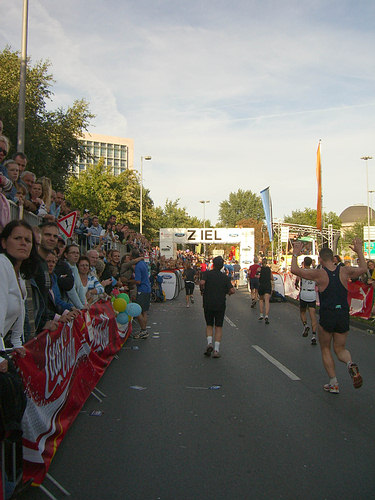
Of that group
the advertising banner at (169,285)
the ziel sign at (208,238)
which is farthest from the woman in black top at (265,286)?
the ziel sign at (208,238)

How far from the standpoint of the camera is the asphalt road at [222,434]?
360cm

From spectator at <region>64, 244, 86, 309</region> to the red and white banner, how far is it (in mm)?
10223

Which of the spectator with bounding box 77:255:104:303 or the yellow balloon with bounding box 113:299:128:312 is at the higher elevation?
the spectator with bounding box 77:255:104:303

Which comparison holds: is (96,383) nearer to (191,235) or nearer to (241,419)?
(241,419)

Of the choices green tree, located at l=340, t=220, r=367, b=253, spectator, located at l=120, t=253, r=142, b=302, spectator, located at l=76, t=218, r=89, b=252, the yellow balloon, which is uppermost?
green tree, located at l=340, t=220, r=367, b=253

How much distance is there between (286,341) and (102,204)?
3279 centimetres

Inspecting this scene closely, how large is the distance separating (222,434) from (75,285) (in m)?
3.06

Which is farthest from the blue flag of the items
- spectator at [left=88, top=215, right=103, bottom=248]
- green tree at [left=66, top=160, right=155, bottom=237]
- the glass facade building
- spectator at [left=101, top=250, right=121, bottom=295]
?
the glass facade building

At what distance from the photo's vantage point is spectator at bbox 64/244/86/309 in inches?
250

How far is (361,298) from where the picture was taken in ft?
49.2

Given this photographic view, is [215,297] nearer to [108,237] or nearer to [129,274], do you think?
[129,274]

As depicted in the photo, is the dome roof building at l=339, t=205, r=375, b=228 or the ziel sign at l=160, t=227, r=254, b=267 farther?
the dome roof building at l=339, t=205, r=375, b=228

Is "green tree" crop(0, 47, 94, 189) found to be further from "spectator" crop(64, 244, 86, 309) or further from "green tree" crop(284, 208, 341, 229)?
"green tree" crop(284, 208, 341, 229)

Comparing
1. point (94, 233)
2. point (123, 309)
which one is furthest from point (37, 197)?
point (94, 233)
